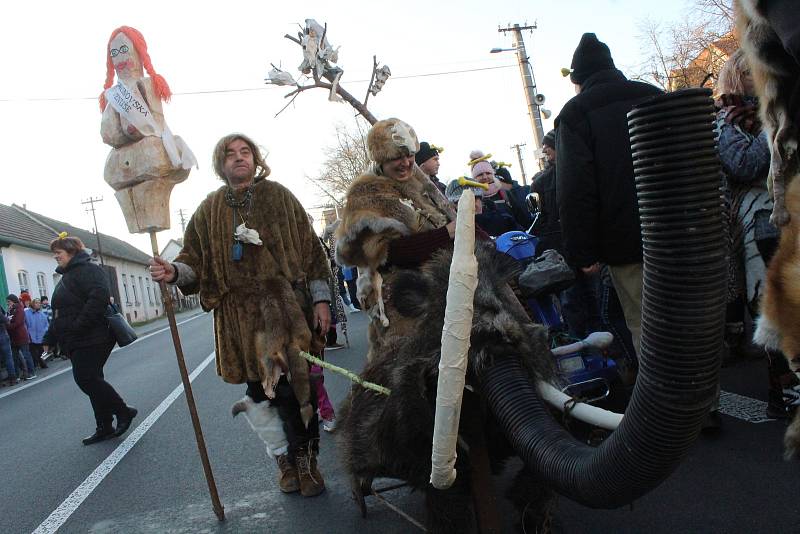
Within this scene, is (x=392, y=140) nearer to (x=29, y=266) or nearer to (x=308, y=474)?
(x=308, y=474)

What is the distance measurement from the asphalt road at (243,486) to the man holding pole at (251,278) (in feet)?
1.18

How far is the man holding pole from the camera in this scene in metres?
3.91

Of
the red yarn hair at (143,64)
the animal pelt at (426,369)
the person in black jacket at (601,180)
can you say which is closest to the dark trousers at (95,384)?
the red yarn hair at (143,64)

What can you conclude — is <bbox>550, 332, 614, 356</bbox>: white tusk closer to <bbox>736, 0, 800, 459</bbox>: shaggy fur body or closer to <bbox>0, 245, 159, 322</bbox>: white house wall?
<bbox>736, 0, 800, 459</bbox>: shaggy fur body

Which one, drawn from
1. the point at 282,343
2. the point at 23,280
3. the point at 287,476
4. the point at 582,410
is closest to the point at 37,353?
the point at 287,476

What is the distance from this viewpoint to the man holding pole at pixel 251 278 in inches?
154

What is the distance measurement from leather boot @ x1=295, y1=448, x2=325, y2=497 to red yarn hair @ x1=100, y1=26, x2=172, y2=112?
2295 mm

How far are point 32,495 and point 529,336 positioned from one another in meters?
4.37

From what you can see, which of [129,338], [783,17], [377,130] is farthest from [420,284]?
[129,338]

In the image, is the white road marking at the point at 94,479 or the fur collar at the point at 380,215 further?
the white road marking at the point at 94,479

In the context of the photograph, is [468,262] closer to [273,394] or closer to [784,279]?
[784,279]

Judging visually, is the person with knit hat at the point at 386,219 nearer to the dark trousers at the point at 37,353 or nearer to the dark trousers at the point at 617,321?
the dark trousers at the point at 617,321

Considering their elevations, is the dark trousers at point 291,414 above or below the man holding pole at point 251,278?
below

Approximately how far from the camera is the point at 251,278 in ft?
12.9
